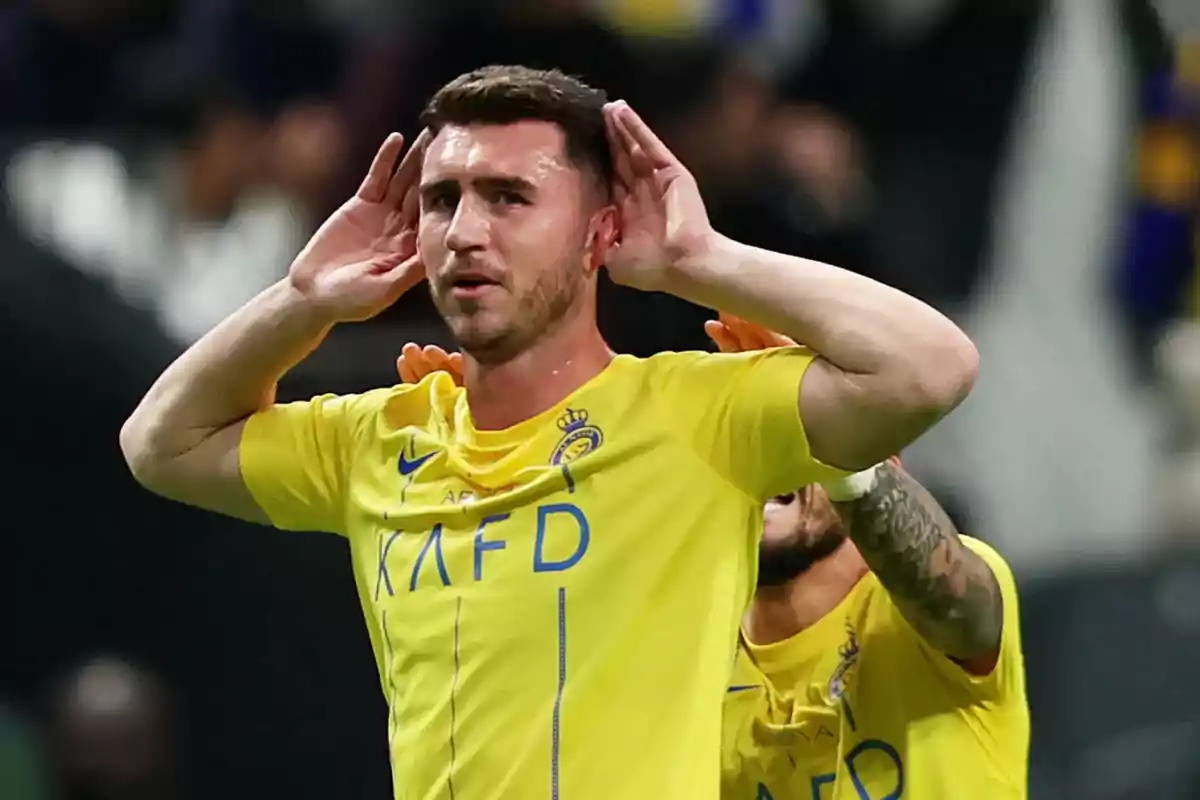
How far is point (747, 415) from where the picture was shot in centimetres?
196

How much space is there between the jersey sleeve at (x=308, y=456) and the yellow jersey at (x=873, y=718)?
521 mm

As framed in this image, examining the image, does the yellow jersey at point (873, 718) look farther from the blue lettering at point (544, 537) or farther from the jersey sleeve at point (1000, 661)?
the blue lettering at point (544, 537)

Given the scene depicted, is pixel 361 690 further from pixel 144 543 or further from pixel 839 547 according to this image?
pixel 839 547

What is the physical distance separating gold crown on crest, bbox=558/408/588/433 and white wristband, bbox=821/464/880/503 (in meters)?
0.27

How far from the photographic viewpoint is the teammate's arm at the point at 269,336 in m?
2.21

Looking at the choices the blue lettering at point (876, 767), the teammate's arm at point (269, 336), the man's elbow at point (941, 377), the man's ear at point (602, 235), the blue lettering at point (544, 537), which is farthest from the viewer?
the blue lettering at point (876, 767)

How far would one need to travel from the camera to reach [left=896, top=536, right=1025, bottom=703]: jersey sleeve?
2.35 meters

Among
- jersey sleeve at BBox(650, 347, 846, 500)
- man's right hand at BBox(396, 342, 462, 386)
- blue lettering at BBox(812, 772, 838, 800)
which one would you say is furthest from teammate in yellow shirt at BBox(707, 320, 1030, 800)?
man's right hand at BBox(396, 342, 462, 386)

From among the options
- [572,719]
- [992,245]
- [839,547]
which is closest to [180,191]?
[992,245]

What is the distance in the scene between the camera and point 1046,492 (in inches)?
183

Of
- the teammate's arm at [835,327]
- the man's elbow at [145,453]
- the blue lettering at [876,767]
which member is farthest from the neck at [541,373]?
the blue lettering at [876,767]

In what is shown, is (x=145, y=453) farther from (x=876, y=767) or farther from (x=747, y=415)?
(x=876, y=767)

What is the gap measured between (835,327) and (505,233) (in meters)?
0.34

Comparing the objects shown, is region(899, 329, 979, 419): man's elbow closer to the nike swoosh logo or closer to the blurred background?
the nike swoosh logo
